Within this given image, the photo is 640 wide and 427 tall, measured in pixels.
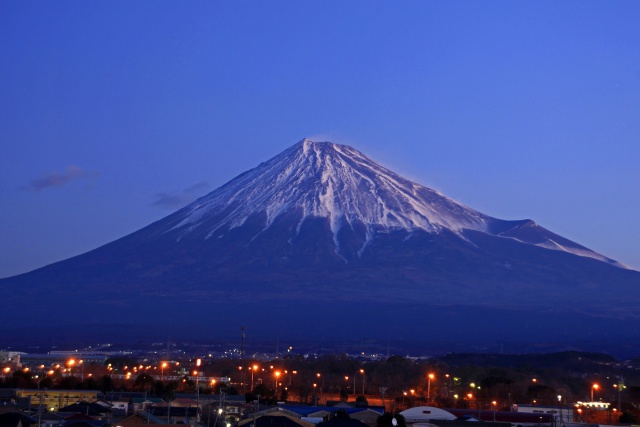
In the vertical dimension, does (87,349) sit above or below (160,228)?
below

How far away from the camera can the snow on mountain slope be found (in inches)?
5655

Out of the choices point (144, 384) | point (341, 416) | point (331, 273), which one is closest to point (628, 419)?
point (341, 416)

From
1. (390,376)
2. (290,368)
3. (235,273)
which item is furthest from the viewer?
(235,273)

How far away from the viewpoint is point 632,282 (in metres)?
143

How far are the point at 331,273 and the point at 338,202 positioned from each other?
18.4 m

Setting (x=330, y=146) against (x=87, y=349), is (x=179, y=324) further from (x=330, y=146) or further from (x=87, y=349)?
(x=330, y=146)

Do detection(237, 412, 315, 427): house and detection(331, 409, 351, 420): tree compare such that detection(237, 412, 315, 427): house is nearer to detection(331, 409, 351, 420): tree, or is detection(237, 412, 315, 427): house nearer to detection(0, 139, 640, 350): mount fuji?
detection(331, 409, 351, 420): tree

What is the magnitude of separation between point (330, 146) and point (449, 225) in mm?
23558

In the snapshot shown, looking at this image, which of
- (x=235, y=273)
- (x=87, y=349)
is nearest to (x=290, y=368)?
(x=87, y=349)

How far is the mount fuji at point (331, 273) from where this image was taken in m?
120

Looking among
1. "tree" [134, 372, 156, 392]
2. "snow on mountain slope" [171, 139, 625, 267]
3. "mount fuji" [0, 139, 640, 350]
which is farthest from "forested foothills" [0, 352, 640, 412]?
"snow on mountain slope" [171, 139, 625, 267]

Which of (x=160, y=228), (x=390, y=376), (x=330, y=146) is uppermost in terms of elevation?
(x=330, y=146)

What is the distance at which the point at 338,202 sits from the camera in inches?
5812

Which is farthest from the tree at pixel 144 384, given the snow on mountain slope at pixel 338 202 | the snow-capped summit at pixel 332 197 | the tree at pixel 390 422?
the snow-capped summit at pixel 332 197
